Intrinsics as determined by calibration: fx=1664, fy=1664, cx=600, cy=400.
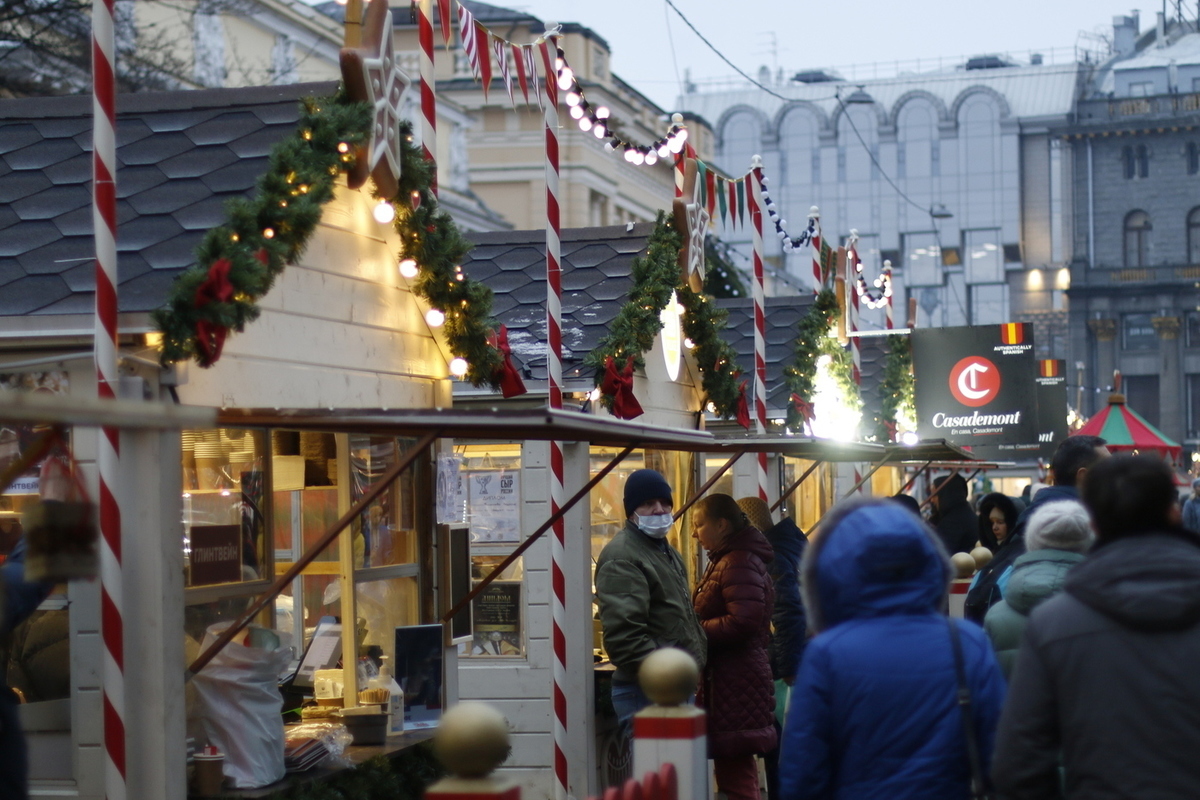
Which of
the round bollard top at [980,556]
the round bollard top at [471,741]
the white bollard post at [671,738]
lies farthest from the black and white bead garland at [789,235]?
the round bollard top at [471,741]

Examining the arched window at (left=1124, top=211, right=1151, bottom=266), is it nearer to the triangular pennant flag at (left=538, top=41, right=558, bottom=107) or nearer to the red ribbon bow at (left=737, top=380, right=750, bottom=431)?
the red ribbon bow at (left=737, top=380, right=750, bottom=431)

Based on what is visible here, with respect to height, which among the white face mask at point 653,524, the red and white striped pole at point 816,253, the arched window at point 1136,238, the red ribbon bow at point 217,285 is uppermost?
the arched window at point 1136,238

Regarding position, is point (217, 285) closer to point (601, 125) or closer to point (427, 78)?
point (427, 78)

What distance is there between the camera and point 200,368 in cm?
620

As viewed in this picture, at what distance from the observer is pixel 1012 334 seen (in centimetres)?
1955

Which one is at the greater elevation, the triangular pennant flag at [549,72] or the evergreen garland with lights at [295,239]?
the triangular pennant flag at [549,72]

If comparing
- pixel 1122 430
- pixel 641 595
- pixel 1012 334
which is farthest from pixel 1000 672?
pixel 1122 430

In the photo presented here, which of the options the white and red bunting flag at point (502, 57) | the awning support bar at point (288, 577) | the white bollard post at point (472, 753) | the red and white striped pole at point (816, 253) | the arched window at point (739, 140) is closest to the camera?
the white bollard post at point (472, 753)

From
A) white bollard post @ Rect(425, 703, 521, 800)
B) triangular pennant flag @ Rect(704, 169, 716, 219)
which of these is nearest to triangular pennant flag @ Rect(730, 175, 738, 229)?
triangular pennant flag @ Rect(704, 169, 716, 219)

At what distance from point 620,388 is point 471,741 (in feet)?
21.5

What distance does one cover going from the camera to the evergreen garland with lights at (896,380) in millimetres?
20219

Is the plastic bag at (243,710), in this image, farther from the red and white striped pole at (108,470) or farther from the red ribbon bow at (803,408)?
the red ribbon bow at (803,408)

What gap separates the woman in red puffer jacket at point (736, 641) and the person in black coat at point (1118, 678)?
4.40 metres

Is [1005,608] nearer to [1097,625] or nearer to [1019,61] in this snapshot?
[1097,625]
